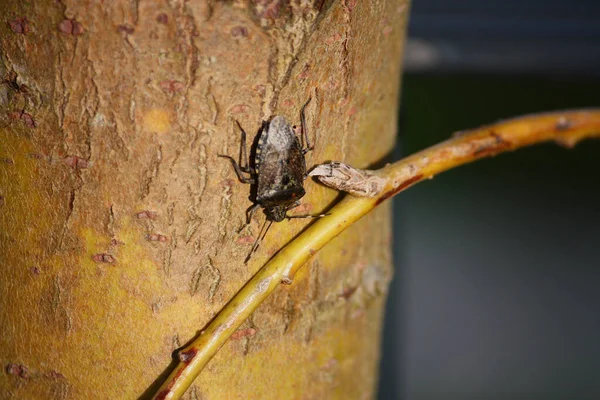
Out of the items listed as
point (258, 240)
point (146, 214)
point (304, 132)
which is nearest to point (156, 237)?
point (146, 214)

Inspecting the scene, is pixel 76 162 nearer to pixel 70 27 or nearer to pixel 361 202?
pixel 70 27

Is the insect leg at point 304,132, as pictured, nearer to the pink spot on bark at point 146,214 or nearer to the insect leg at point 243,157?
the insect leg at point 243,157

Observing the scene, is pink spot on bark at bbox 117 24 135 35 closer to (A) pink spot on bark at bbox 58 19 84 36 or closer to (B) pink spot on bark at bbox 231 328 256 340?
(A) pink spot on bark at bbox 58 19 84 36

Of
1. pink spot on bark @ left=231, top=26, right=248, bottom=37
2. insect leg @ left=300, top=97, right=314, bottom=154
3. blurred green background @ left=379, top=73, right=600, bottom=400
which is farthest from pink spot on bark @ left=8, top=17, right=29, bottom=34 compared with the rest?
blurred green background @ left=379, top=73, right=600, bottom=400

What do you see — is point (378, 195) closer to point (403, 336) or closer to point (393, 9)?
point (393, 9)

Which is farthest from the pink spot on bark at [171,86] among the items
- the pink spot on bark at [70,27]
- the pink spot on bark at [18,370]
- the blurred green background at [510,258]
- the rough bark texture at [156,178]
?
the blurred green background at [510,258]

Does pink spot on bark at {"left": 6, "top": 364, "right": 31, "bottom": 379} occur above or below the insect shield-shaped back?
below
